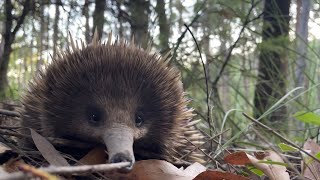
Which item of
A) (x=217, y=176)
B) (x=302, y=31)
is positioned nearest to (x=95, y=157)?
(x=217, y=176)

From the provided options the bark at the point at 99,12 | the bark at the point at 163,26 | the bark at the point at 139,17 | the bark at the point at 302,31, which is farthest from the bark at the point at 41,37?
the bark at the point at 302,31

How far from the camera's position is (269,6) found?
3.96 m

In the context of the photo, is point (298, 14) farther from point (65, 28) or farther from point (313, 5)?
point (65, 28)

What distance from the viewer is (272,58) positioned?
4.34 m

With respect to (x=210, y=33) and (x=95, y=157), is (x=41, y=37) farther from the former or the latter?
(x=95, y=157)

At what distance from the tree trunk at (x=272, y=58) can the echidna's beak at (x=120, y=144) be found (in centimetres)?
242

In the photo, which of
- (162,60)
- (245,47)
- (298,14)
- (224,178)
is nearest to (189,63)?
(245,47)

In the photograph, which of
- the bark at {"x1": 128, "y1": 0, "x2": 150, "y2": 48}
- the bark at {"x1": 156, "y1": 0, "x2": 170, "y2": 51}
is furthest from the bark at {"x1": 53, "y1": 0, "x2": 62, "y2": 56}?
the bark at {"x1": 156, "y1": 0, "x2": 170, "y2": 51}

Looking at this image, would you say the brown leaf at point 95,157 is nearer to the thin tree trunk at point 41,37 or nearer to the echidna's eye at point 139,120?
the echidna's eye at point 139,120

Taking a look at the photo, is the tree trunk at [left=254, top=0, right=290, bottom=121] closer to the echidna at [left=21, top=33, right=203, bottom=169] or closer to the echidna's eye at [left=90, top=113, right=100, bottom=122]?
the echidna at [left=21, top=33, right=203, bottom=169]

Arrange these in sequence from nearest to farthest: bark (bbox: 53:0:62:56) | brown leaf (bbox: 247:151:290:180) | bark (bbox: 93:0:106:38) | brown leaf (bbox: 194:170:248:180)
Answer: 1. brown leaf (bbox: 194:170:248:180)
2. brown leaf (bbox: 247:151:290:180)
3. bark (bbox: 53:0:62:56)
4. bark (bbox: 93:0:106:38)

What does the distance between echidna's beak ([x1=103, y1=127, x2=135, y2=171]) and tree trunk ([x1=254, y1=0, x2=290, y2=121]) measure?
242 centimetres

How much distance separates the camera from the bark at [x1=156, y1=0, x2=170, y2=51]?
12.7 ft

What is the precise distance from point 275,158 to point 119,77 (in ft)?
1.90
